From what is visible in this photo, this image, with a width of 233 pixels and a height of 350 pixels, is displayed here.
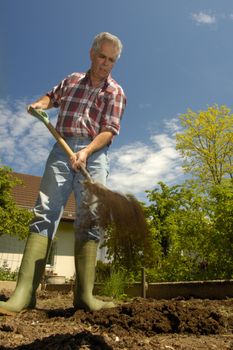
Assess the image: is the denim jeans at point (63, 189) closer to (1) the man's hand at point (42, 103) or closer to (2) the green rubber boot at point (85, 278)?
(2) the green rubber boot at point (85, 278)

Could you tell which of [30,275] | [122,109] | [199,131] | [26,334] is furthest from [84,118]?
[199,131]

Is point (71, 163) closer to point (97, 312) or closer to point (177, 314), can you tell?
point (97, 312)

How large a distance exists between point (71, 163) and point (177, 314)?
1.40 metres

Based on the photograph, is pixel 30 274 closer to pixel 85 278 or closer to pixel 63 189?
pixel 85 278

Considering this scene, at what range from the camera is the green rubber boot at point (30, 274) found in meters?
2.84

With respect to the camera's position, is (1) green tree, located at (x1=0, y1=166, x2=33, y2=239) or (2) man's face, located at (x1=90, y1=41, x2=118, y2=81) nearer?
(2) man's face, located at (x1=90, y1=41, x2=118, y2=81)

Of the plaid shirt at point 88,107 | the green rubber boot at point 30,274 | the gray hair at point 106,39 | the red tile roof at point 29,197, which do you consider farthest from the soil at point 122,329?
the red tile roof at point 29,197

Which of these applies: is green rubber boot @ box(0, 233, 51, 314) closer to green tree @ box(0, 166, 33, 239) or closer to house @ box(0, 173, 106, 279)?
green tree @ box(0, 166, 33, 239)

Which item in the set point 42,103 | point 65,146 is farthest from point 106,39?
point 65,146

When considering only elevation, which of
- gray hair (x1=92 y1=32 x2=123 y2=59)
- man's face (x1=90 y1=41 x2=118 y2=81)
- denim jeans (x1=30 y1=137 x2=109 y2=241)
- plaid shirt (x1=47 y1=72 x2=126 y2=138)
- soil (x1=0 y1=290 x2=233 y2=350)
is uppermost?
gray hair (x1=92 y1=32 x2=123 y2=59)

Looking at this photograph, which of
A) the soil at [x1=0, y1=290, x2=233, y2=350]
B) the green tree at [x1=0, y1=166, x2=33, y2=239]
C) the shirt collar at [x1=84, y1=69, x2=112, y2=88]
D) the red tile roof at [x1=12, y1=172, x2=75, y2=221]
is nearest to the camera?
the soil at [x1=0, y1=290, x2=233, y2=350]

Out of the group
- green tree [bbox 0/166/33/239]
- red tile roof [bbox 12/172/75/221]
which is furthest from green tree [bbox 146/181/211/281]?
red tile roof [bbox 12/172/75/221]

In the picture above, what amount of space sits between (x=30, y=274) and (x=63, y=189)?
72 cm

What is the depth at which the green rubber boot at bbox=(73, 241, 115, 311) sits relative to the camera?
2967 millimetres
